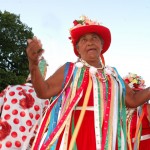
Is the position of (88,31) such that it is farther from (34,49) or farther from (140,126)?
(140,126)

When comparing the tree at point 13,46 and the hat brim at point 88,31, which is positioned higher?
the tree at point 13,46

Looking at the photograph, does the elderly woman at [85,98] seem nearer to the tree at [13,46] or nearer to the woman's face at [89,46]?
the woman's face at [89,46]

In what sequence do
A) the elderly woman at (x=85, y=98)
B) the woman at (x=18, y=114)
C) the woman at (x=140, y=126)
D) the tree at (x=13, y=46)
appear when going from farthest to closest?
1. the tree at (x=13, y=46)
2. the woman at (x=140, y=126)
3. the woman at (x=18, y=114)
4. the elderly woman at (x=85, y=98)

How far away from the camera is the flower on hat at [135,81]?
7.02 metres

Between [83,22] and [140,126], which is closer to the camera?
[83,22]

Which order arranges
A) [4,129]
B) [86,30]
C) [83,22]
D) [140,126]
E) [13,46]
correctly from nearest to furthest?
[86,30] < [83,22] < [4,129] < [140,126] < [13,46]

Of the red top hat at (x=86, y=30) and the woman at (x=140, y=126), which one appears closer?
the red top hat at (x=86, y=30)

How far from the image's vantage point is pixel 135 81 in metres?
7.09

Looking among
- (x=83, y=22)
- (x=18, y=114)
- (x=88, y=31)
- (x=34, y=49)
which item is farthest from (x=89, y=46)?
(x=18, y=114)

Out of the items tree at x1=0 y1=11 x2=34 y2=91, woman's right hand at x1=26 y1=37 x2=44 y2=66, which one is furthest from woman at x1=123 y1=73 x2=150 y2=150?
tree at x1=0 y1=11 x2=34 y2=91

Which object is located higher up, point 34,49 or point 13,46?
point 13,46

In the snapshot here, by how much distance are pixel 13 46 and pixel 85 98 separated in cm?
2750

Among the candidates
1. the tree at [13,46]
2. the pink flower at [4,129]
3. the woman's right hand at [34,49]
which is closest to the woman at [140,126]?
the pink flower at [4,129]

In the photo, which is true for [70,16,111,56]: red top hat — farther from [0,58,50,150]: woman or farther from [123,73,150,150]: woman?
[123,73,150,150]: woman
